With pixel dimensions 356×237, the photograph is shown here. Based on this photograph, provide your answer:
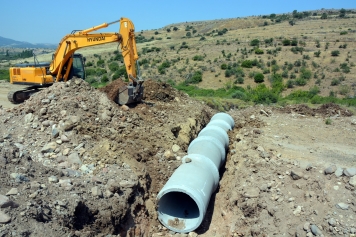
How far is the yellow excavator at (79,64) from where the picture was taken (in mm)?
12000

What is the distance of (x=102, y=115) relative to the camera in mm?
9484

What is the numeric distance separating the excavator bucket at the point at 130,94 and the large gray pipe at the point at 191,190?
3.59 meters

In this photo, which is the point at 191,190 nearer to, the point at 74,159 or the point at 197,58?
the point at 74,159

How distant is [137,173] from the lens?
7.81 metres

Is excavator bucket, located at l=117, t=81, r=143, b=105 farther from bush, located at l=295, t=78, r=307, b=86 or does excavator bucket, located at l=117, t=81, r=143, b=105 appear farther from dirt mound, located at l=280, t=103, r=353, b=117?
bush, located at l=295, t=78, r=307, b=86

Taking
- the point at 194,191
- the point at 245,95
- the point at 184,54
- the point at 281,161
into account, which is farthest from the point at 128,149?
the point at 184,54

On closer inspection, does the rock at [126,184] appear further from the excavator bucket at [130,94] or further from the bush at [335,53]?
the bush at [335,53]

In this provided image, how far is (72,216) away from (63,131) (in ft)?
10.5

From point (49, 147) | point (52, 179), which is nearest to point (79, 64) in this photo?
point (49, 147)

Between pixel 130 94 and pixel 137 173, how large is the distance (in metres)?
4.50

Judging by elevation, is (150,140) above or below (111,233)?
above

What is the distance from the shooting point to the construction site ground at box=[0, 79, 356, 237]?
19.4 ft

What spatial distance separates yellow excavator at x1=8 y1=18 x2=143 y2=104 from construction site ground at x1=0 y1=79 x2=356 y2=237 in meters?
0.70

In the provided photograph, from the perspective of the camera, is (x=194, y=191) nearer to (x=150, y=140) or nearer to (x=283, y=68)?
(x=150, y=140)
